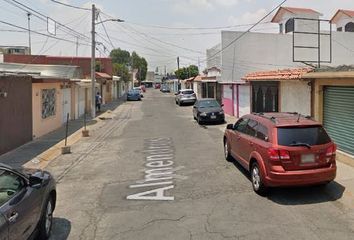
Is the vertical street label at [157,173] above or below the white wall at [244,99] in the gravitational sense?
below

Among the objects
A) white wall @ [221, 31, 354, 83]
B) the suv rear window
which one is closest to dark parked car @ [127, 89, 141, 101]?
white wall @ [221, 31, 354, 83]

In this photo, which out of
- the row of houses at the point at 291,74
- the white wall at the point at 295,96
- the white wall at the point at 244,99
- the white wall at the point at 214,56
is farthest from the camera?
the white wall at the point at 214,56

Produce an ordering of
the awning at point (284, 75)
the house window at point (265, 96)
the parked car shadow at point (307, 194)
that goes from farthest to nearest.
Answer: the house window at point (265, 96), the awning at point (284, 75), the parked car shadow at point (307, 194)

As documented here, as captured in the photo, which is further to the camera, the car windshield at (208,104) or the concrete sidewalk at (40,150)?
the car windshield at (208,104)

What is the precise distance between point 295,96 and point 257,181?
7.27m

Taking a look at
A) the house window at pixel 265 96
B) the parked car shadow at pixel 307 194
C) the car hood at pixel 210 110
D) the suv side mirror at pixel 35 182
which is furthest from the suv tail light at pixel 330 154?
the car hood at pixel 210 110

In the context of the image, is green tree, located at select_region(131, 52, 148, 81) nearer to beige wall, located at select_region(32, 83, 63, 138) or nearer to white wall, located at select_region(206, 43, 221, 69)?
white wall, located at select_region(206, 43, 221, 69)

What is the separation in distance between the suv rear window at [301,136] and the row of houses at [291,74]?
265 centimetres

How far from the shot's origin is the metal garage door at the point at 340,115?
10664mm

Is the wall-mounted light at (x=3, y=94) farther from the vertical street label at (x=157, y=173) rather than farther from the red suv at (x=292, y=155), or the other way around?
the red suv at (x=292, y=155)

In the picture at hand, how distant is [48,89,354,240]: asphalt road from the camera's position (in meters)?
6.20

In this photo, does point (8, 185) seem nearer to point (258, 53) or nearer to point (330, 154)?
point (330, 154)

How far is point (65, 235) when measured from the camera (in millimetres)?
6180

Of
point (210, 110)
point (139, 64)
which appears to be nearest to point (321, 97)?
point (210, 110)
